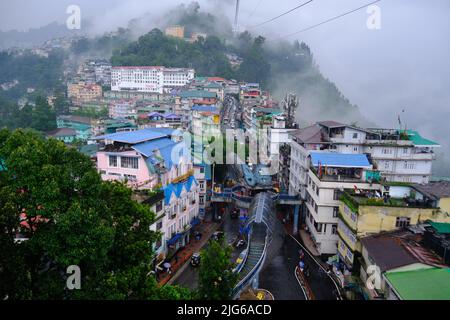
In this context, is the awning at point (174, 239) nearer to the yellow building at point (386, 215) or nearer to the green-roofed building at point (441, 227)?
the yellow building at point (386, 215)

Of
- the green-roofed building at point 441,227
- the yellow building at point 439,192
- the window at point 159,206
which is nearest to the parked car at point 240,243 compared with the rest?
the window at point 159,206

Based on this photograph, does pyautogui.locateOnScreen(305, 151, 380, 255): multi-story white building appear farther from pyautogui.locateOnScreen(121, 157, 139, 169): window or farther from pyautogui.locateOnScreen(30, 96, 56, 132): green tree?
pyautogui.locateOnScreen(30, 96, 56, 132): green tree

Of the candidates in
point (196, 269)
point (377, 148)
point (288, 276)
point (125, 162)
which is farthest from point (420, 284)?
point (377, 148)

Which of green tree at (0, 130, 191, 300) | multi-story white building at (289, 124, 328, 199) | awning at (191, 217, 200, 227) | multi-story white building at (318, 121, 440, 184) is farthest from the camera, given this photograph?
multi-story white building at (318, 121, 440, 184)

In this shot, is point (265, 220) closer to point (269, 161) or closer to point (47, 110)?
point (269, 161)

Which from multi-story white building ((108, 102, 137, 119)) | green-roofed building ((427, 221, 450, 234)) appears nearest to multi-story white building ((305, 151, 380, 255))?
green-roofed building ((427, 221, 450, 234))

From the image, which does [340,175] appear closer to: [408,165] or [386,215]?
[386,215]
